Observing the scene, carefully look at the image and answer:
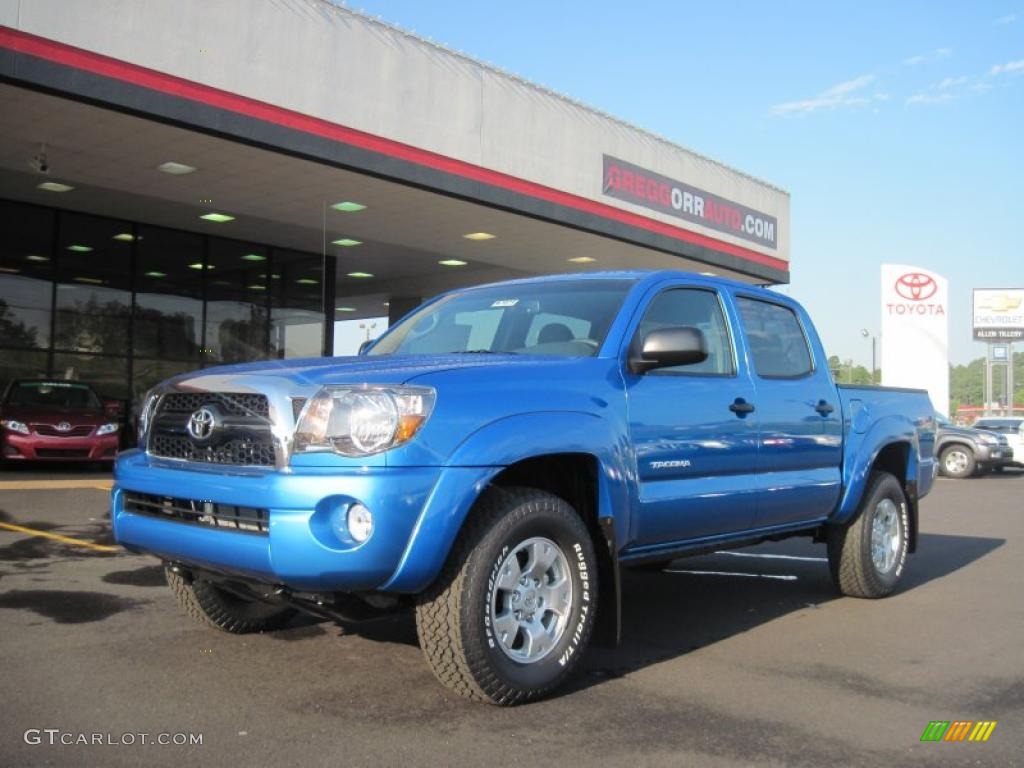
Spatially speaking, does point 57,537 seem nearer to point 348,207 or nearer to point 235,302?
point 348,207

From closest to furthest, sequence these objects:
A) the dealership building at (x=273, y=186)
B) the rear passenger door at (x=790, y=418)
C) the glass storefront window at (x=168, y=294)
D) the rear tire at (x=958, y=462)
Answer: the rear passenger door at (x=790, y=418) → the dealership building at (x=273, y=186) → the glass storefront window at (x=168, y=294) → the rear tire at (x=958, y=462)

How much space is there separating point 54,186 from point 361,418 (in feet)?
49.8

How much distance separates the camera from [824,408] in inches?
232

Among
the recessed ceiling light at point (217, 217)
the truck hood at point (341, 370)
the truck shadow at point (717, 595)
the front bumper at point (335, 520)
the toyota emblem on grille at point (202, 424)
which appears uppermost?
the recessed ceiling light at point (217, 217)

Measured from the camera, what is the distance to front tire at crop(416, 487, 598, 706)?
12.1 feet

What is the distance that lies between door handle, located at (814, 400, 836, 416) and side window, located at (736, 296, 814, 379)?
0.21m

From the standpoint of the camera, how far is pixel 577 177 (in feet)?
59.0

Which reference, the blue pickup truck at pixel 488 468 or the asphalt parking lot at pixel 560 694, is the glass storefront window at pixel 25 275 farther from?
the blue pickup truck at pixel 488 468

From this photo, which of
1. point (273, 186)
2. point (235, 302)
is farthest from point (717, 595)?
point (235, 302)

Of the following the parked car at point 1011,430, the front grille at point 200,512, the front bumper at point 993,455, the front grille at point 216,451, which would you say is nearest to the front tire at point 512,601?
the front grille at point 200,512

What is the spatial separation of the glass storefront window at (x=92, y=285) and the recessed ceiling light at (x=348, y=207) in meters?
5.14

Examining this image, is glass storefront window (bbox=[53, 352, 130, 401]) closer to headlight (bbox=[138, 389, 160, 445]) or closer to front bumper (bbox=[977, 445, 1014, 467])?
headlight (bbox=[138, 389, 160, 445])

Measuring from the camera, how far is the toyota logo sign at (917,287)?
3700cm

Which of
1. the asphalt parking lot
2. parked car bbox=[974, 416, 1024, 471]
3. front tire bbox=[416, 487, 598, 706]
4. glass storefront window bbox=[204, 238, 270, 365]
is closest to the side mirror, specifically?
front tire bbox=[416, 487, 598, 706]
